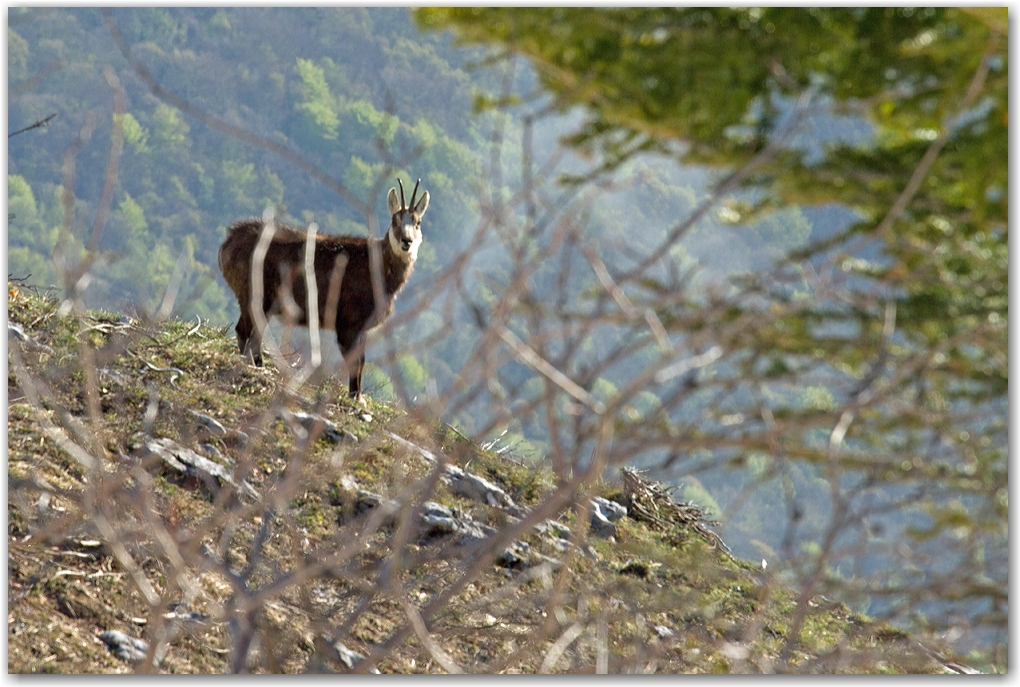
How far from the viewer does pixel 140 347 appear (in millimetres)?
6547

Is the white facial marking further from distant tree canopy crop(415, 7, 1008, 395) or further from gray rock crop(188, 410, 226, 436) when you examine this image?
distant tree canopy crop(415, 7, 1008, 395)

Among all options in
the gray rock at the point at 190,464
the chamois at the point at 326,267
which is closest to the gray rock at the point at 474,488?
the chamois at the point at 326,267

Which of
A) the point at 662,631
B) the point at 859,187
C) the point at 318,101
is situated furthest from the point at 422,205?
the point at 859,187

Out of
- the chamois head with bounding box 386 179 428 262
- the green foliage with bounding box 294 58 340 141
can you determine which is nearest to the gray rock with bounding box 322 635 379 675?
the chamois head with bounding box 386 179 428 262

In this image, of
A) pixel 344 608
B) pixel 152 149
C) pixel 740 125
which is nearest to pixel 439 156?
pixel 344 608

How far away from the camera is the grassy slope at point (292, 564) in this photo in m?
3.97

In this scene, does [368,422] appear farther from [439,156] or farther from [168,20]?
[168,20]

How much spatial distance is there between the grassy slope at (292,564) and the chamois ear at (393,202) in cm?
139

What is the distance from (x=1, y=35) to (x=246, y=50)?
6402 mm

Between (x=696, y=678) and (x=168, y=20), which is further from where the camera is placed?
(x=168, y=20)

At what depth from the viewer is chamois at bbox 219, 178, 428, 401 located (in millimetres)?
6895

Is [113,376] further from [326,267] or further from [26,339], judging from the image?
[326,267]

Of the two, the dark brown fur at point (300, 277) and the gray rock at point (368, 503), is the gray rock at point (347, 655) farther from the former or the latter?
the dark brown fur at point (300, 277)

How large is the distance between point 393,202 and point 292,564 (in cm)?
282
